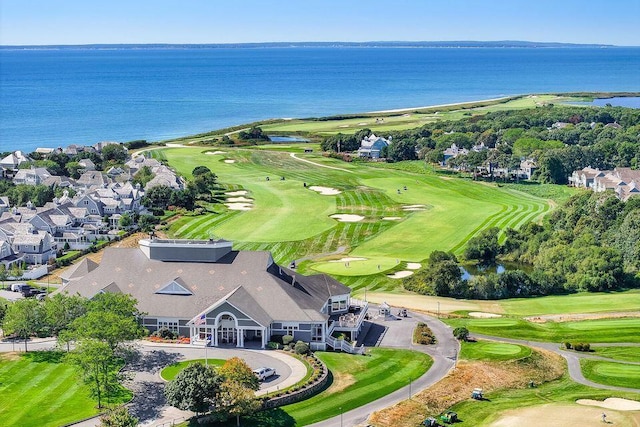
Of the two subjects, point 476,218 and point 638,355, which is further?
point 476,218

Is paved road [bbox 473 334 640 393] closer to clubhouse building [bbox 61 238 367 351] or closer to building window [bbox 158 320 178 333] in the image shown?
clubhouse building [bbox 61 238 367 351]

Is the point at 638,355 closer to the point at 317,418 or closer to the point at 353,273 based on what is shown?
the point at 317,418

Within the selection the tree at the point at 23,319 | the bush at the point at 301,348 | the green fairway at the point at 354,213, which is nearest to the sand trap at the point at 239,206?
the green fairway at the point at 354,213

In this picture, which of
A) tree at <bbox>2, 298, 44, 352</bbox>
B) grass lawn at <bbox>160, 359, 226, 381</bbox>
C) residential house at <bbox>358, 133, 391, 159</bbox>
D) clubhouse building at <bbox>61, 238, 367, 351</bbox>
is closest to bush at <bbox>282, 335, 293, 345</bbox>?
clubhouse building at <bbox>61, 238, 367, 351</bbox>

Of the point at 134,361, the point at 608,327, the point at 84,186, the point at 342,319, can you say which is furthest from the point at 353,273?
the point at 84,186

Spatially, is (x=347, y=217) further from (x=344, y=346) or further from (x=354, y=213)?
(x=344, y=346)
